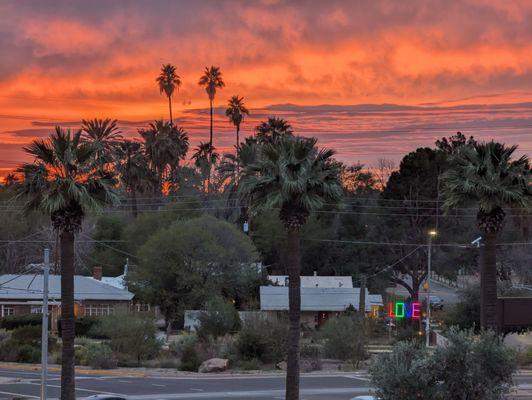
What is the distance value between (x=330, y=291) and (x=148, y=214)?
26.2 meters

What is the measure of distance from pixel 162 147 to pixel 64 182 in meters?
86.3

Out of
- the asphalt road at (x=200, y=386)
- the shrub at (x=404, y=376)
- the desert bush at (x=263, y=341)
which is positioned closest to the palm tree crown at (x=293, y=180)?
the shrub at (x=404, y=376)

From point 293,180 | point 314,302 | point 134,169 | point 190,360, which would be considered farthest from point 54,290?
point 293,180

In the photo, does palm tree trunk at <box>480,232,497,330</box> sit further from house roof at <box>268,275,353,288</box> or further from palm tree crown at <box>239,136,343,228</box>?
house roof at <box>268,275,353,288</box>

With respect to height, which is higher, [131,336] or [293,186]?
[293,186]

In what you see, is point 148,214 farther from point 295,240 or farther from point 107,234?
point 295,240

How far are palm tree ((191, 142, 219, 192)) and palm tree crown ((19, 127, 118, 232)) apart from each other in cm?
8496

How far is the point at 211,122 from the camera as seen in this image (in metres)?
133

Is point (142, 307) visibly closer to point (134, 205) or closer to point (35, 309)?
point (35, 309)

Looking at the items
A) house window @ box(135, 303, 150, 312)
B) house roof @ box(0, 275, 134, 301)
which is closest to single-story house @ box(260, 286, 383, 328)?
house window @ box(135, 303, 150, 312)

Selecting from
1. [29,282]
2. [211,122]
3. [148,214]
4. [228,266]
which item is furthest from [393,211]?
[211,122]

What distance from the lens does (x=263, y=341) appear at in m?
53.8

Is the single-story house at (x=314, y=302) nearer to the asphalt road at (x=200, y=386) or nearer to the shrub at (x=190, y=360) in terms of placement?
the shrub at (x=190, y=360)

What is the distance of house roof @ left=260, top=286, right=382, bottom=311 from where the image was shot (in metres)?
75.7
